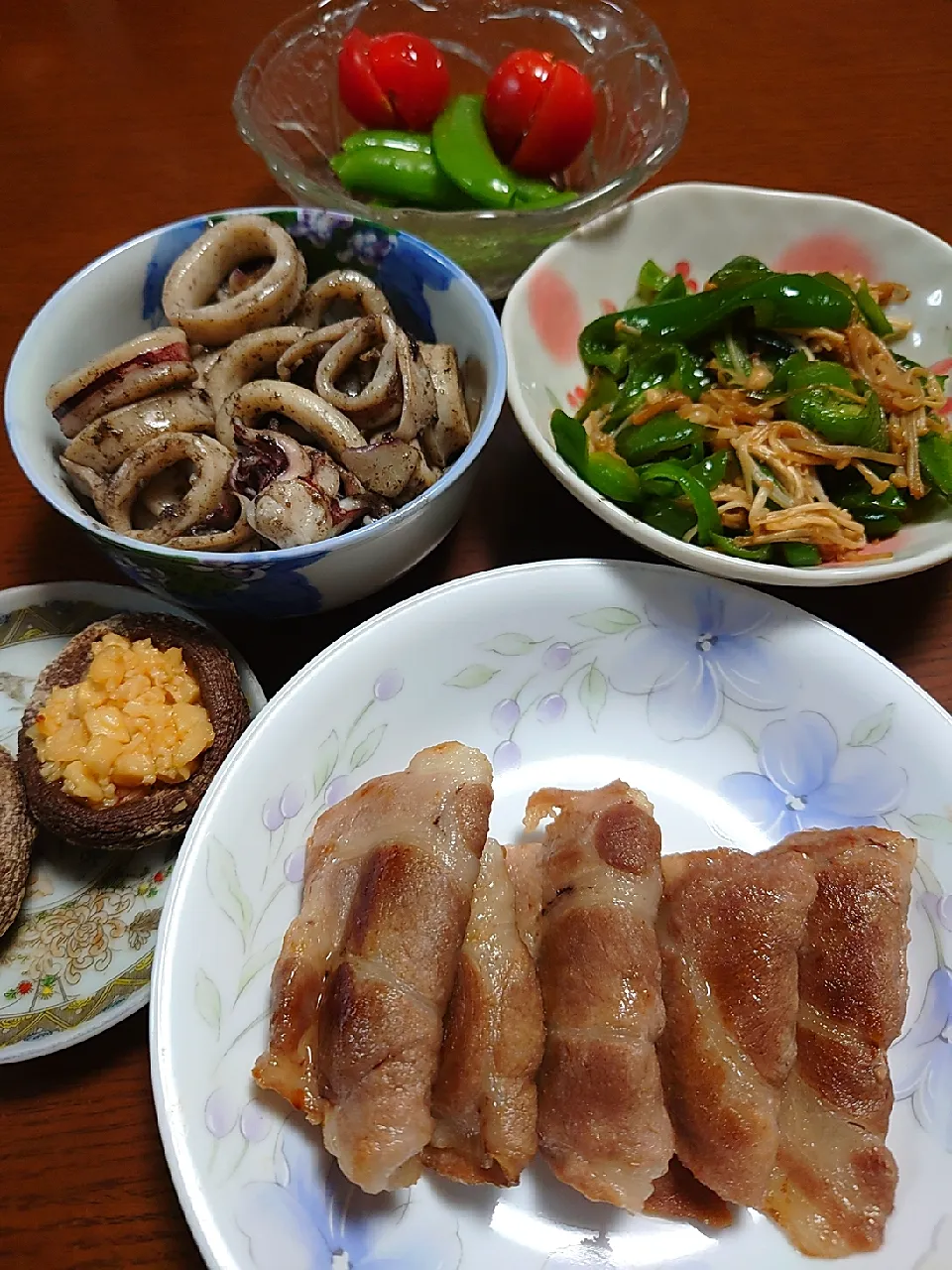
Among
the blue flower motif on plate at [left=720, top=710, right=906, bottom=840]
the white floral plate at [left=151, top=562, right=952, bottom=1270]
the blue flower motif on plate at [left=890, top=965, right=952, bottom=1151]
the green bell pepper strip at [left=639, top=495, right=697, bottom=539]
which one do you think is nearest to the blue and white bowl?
the white floral plate at [left=151, top=562, right=952, bottom=1270]

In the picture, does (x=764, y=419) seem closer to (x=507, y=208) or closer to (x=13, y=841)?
(x=507, y=208)

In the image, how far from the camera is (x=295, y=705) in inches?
50.9

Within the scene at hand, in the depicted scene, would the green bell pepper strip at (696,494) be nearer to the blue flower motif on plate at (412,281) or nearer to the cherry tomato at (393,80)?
the blue flower motif on plate at (412,281)

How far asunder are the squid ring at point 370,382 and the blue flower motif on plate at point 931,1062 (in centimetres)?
126

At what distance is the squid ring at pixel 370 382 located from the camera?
144 cm

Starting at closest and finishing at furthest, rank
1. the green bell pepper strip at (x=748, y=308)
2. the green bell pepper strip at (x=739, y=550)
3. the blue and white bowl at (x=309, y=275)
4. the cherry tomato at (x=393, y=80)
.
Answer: the blue and white bowl at (x=309, y=275) < the green bell pepper strip at (x=739, y=550) < the green bell pepper strip at (x=748, y=308) < the cherry tomato at (x=393, y=80)

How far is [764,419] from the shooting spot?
5.32 ft

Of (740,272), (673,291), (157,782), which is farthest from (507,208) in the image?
(157,782)

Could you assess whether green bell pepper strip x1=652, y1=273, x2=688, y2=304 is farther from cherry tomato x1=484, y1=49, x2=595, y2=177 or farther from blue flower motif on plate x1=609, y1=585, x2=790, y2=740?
blue flower motif on plate x1=609, y1=585, x2=790, y2=740

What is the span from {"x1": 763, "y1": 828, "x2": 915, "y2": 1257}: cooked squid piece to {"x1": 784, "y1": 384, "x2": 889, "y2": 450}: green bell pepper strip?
2.60 ft

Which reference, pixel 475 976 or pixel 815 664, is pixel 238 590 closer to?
pixel 475 976

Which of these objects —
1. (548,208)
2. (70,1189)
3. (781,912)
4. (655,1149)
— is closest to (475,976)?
(655,1149)

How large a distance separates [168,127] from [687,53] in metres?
1.57

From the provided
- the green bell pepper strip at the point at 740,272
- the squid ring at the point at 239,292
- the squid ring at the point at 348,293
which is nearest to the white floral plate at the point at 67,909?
the squid ring at the point at 239,292
